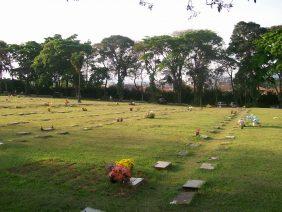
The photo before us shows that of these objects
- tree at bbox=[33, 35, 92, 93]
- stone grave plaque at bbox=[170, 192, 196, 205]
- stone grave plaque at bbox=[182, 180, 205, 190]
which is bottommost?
stone grave plaque at bbox=[170, 192, 196, 205]

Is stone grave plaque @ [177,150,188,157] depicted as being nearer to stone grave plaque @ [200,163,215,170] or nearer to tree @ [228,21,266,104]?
stone grave plaque @ [200,163,215,170]

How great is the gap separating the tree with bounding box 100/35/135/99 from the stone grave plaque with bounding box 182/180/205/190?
44.7m

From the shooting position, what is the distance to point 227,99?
168ft

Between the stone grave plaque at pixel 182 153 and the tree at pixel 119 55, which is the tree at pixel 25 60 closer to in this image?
the tree at pixel 119 55

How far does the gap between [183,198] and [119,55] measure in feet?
152

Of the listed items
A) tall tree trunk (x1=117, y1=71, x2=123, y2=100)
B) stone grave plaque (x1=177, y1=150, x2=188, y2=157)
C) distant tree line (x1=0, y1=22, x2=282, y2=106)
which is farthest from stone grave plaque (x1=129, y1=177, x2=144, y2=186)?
tall tree trunk (x1=117, y1=71, x2=123, y2=100)

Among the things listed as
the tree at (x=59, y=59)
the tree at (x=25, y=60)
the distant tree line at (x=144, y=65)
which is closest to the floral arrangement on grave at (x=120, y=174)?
the distant tree line at (x=144, y=65)

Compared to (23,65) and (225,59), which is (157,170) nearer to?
(225,59)

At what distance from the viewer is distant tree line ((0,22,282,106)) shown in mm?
46781

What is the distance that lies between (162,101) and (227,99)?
331 inches

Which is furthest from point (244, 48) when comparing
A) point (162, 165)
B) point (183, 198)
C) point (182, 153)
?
point (183, 198)

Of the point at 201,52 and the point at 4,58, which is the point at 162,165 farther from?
the point at 4,58

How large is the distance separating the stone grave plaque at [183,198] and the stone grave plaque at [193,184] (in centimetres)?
27

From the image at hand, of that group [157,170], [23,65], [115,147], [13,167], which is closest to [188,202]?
A: [157,170]
